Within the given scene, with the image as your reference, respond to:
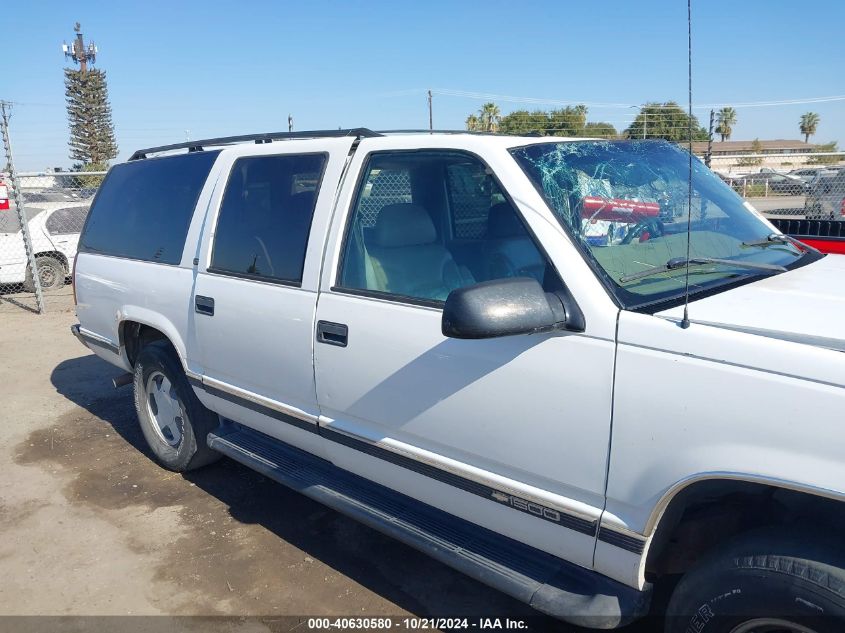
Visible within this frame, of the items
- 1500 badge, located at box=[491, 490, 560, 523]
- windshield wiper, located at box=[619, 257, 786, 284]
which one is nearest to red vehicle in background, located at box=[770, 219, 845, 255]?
windshield wiper, located at box=[619, 257, 786, 284]

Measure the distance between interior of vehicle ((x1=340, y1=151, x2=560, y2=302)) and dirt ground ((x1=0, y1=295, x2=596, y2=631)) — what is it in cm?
147

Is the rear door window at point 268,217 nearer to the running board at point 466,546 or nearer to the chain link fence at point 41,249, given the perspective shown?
the running board at point 466,546

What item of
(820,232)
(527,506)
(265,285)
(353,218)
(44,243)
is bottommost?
(527,506)

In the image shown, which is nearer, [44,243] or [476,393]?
[476,393]

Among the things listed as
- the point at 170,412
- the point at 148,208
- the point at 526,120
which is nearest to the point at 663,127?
the point at 148,208

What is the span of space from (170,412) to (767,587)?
377 cm

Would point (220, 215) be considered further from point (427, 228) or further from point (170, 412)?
point (170, 412)

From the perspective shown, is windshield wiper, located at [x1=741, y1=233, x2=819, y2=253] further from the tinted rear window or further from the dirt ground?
the tinted rear window

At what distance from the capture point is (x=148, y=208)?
14.9 feet

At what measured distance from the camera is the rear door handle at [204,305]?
3.73m

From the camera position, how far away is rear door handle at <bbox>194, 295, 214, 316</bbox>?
373 cm

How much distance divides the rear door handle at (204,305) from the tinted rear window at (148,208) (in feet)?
1.29

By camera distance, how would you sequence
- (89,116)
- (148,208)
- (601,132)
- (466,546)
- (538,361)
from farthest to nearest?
(89,116) → (601,132) → (148,208) → (466,546) → (538,361)

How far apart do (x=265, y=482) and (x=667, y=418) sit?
124 inches
